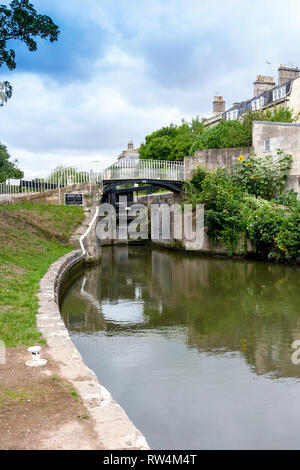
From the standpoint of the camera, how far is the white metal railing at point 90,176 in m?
19.2

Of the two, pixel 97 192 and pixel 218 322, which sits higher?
pixel 97 192

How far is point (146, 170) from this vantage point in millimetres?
20891

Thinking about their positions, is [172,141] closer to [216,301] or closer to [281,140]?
[281,140]

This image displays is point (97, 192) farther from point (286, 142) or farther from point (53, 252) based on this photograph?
point (286, 142)

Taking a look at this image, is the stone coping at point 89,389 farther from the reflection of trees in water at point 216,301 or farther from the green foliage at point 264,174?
the green foliage at point 264,174

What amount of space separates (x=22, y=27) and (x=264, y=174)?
433 inches

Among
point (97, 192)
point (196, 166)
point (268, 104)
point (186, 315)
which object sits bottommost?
point (186, 315)

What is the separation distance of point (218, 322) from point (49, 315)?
307 centimetres

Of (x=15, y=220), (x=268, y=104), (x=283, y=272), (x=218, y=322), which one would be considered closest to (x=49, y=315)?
(x=218, y=322)

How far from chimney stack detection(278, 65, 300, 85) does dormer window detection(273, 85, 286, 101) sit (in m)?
1.57

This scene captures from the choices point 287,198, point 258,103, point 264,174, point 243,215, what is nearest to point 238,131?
point 264,174

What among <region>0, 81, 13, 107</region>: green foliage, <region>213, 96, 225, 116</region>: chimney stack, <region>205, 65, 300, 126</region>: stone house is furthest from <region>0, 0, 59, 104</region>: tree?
<region>213, 96, 225, 116</region>: chimney stack

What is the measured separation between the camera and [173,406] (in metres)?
4.28

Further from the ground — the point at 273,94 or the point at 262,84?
the point at 262,84
